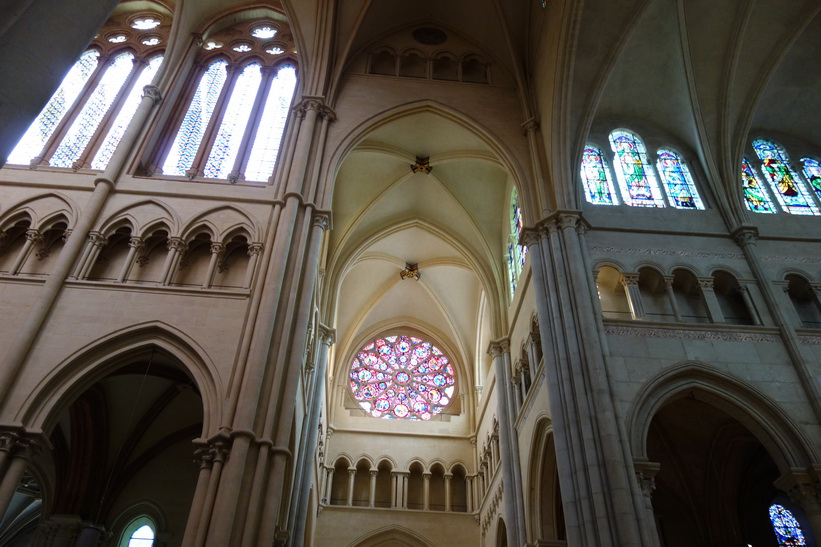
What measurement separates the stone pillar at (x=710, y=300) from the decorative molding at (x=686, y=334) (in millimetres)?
386

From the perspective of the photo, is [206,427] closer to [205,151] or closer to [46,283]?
[46,283]

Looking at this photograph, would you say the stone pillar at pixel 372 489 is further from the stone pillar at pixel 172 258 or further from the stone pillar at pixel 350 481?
the stone pillar at pixel 172 258

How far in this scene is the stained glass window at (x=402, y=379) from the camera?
23.0 metres

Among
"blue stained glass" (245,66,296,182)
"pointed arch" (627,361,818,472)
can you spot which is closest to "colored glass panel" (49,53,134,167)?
"blue stained glass" (245,66,296,182)

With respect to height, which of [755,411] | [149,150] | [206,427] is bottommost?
[206,427]

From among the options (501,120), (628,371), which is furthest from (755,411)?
(501,120)

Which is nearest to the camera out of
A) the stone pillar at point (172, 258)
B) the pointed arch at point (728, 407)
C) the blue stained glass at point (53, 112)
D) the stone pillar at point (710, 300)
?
the pointed arch at point (728, 407)

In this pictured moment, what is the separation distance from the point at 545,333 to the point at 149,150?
9.48 meters

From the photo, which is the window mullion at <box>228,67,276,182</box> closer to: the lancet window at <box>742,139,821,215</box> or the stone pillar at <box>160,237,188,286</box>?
the stone pillar at <box>160,237,188,286</box>

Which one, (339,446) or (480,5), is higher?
(480,5)

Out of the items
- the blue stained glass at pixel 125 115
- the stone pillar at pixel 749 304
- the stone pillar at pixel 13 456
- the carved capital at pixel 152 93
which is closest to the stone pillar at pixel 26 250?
the blue stained glass at pixel 125 115

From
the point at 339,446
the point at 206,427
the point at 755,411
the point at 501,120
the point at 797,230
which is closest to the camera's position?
the point at 206,427

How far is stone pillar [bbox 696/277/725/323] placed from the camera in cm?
1251

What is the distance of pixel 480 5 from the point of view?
57.8ft
